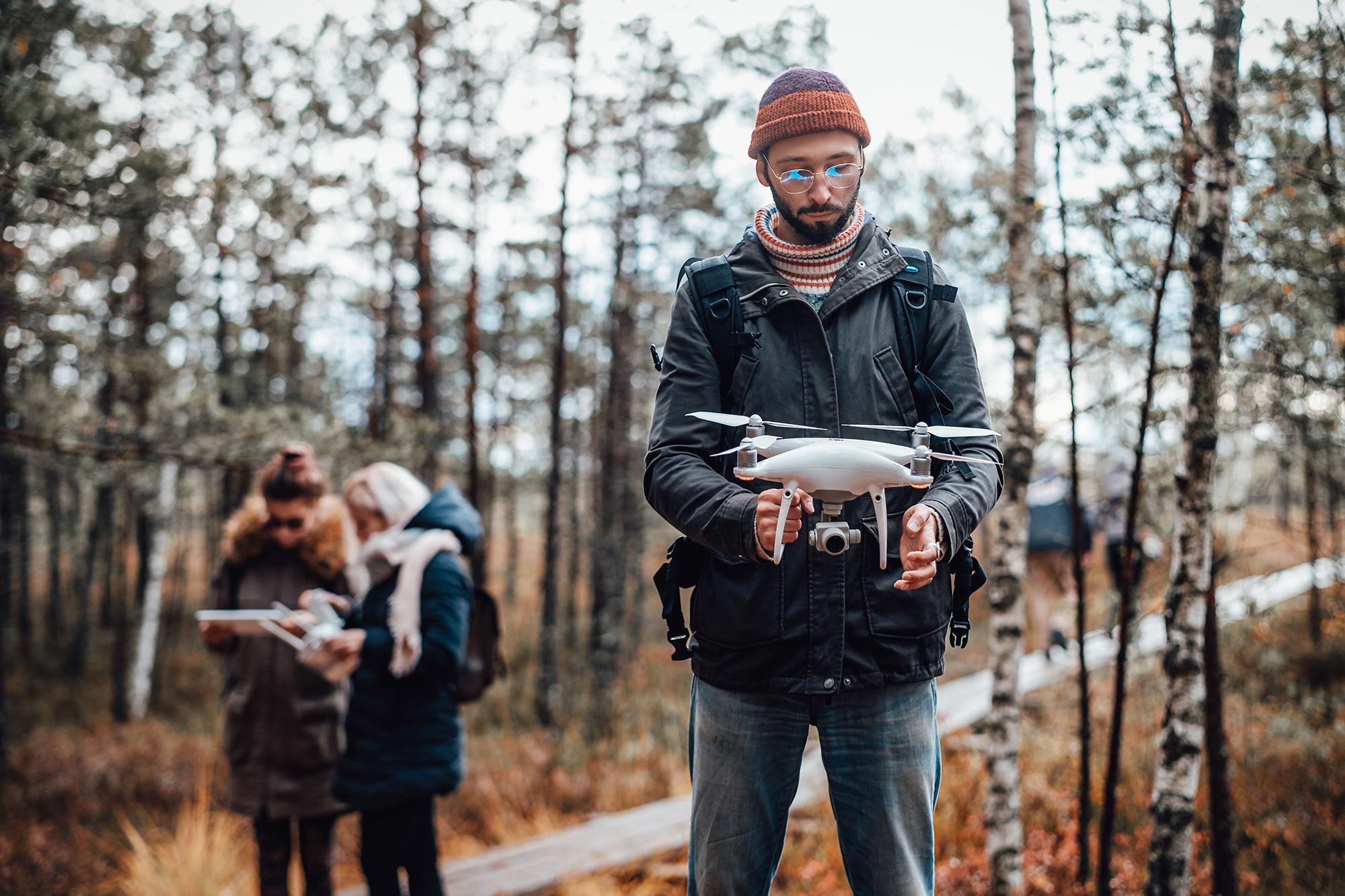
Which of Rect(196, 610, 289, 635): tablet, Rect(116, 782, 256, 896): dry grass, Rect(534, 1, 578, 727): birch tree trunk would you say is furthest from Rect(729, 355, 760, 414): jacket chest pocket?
Rect(534, 1, 578, 727): birch tree trunk

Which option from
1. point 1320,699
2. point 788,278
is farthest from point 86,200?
point 1320,699

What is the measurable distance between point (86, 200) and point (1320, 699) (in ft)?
35.1

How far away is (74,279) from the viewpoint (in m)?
14.2

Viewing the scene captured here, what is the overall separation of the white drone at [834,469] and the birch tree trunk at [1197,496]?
7.57 feet

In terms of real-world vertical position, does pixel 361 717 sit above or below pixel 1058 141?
below

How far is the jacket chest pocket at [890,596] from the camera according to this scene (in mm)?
1792

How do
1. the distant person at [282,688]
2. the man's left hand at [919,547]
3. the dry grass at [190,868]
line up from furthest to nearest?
the dry grass at [190,868] → the distant person at [282,688] → the man's left hand at [919,547]

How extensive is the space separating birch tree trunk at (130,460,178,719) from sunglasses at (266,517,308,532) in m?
8.92

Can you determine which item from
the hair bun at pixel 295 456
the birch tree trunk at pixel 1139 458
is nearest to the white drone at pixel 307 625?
the hair bun at pixel 295 456

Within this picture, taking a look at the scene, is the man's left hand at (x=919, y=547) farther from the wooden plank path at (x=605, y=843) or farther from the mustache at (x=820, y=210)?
the wooden plank path at (x=605, y=843)

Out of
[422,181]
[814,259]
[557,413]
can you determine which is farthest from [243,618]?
[422,181]

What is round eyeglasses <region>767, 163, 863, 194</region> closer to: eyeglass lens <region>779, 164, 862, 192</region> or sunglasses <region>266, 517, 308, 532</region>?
eyeglass lens <region>779, 164, 862, 192</region>

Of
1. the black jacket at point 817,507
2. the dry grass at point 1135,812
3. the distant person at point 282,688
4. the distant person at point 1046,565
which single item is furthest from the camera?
the distant person at point 1046,565

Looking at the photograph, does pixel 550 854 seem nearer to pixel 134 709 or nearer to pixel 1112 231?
pixel 1112 231
